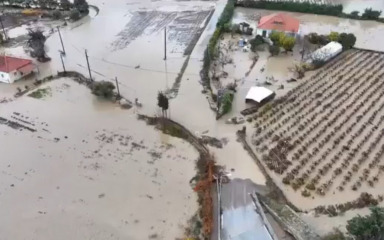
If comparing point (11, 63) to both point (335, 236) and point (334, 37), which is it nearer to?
point (335, 236)

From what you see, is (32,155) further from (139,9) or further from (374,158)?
(139,9)

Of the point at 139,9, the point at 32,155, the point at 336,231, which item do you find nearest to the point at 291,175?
the point at 336,231

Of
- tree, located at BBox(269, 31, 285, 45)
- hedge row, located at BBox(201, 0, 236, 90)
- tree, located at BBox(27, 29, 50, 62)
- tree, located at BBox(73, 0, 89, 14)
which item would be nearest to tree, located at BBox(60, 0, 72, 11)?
tree, located at BBox(73, 0, 89, 14)

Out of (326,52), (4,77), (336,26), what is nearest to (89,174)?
(4,77)

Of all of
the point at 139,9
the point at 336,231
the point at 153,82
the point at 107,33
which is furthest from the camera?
the point at 139,9

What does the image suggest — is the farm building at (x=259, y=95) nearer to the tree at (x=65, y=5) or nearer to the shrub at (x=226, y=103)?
the shrub at (x=226, y=103)

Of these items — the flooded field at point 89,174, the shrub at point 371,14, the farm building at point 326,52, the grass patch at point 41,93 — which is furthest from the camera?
the shrub at point 371,14

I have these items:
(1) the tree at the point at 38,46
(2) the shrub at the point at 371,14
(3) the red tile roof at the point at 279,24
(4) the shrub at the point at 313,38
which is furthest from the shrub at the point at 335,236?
(2) the shrub at the point at 371,14
